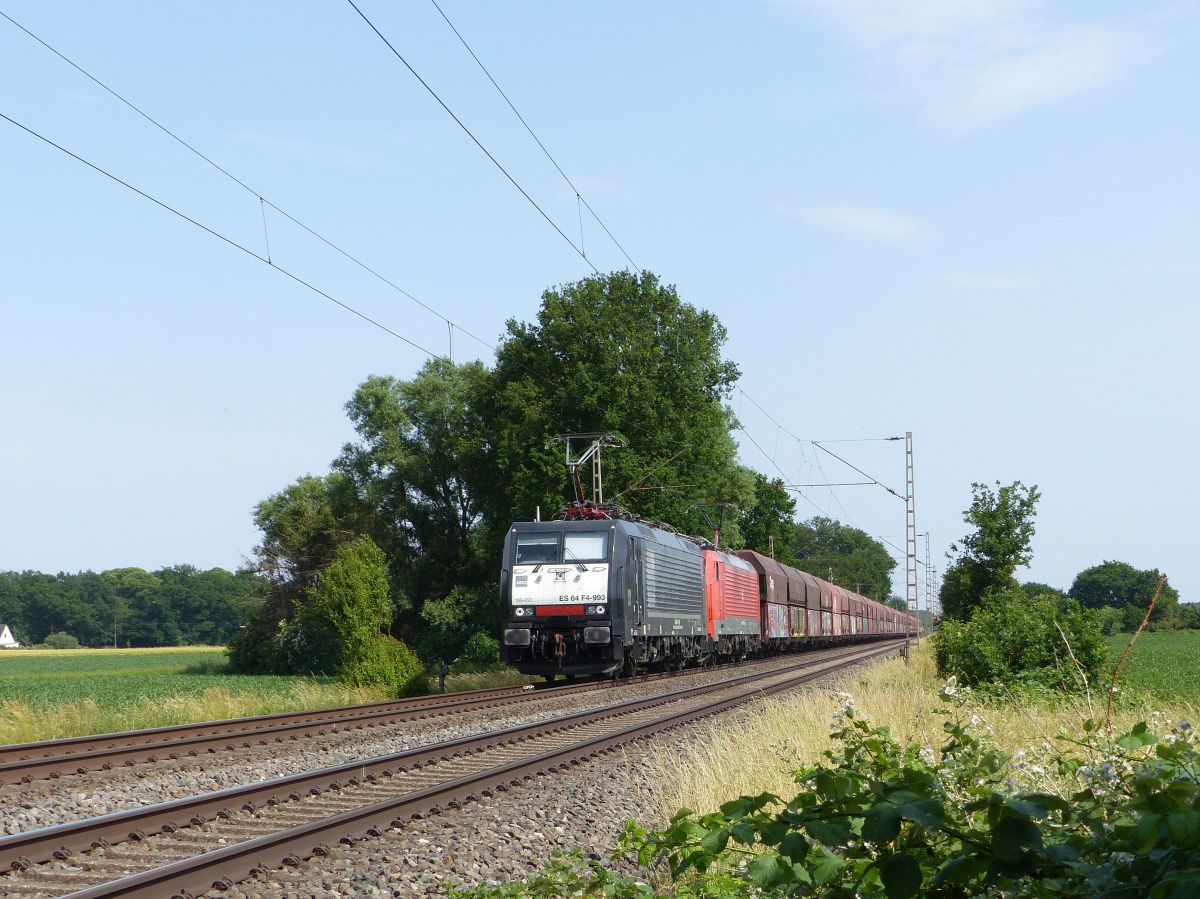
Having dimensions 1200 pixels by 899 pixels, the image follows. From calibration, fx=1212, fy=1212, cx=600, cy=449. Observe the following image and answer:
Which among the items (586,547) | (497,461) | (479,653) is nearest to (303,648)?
(479,653)

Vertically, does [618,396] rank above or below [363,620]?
above

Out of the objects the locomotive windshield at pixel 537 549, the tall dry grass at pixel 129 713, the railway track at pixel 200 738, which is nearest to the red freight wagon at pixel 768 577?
the locomotive windshield at pixel 537 549

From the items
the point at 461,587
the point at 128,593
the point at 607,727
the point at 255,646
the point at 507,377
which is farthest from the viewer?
the point at 128,593

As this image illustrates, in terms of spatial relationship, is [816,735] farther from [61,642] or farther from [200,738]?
[61,642]

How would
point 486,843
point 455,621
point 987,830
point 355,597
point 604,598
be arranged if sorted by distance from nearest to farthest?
point 987,830, point 486,843, point 604,598, point 355,597, point 455,621

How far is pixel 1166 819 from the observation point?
7.90 ft

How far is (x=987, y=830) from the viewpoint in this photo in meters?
3.33

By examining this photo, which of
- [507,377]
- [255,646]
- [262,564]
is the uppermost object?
[507,377]

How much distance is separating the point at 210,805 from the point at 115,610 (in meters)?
148

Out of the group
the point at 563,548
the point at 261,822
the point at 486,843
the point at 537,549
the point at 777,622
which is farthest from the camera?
the point at 777,622

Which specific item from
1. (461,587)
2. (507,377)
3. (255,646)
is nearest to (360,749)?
(507,377)

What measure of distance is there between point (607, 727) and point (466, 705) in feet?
12.9

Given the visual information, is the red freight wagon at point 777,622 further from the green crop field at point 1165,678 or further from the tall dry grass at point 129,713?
the tall dry grass at point 129,713

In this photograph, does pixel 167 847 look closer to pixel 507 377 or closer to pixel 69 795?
pixel 69 795
